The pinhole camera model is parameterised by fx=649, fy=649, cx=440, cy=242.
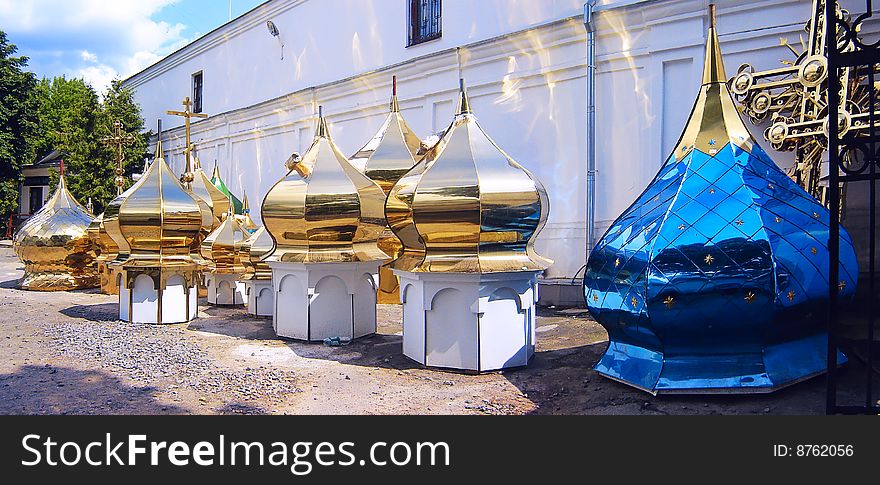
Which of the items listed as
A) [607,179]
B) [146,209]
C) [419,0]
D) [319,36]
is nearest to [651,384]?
[607,179]

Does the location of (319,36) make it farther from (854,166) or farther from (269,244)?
(854,166)

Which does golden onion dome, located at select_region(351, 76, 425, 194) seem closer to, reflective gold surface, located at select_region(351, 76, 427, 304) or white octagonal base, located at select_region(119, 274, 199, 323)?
reflective gold surface, located at select_region(351, 76, 427, 304)

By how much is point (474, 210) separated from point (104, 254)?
1049 cm

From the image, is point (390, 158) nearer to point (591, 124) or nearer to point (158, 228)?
point (591, 124)

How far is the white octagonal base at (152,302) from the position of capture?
31.6ft

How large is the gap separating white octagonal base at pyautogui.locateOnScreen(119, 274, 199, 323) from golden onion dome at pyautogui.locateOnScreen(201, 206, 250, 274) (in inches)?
67.9

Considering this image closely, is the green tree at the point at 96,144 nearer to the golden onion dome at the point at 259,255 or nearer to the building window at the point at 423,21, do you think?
the building window at the point at 423,21

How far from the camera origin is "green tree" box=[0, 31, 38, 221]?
94.1 feet

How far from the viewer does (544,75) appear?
11609 mm

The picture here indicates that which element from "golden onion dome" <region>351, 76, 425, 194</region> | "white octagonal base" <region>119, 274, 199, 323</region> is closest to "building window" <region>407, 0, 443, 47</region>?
"golden onion dome" <region>351, 76, 425, 194</region>

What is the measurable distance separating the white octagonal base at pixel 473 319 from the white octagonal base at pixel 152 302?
4.78 meters

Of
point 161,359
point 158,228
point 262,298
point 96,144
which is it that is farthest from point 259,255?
point 96,144

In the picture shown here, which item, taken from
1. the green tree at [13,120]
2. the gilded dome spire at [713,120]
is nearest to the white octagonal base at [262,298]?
the gilded dome spire at [713,120]

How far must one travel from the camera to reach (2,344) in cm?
800
